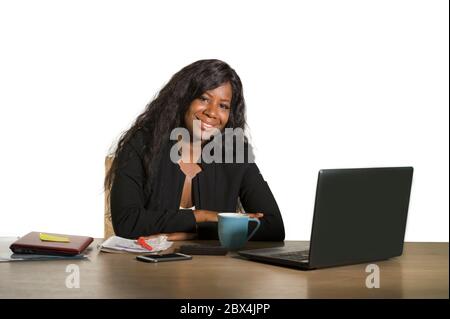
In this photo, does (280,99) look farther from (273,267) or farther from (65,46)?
(273,267)

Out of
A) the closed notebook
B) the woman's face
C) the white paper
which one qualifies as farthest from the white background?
the closed notebook

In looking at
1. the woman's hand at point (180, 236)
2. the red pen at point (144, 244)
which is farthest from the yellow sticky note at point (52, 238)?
the woman's hand at point (180, 236)

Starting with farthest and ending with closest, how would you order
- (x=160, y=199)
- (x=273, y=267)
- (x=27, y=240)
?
(x=160, y=199)
(x=27, y=240)
(x=273, y=267)

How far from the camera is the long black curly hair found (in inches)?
102

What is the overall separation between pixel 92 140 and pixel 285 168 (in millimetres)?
1302

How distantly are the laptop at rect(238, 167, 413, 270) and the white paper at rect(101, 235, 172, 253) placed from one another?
10.7 inches

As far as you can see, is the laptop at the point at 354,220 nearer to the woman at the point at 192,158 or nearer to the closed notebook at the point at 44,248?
the closed notebook at the point at 44,248

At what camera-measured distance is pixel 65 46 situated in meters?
4.46

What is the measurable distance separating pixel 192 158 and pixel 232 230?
891mm

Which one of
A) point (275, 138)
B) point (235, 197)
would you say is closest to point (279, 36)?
point (275, 138)

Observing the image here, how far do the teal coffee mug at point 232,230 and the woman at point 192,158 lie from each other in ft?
1.70

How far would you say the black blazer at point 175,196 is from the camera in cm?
226

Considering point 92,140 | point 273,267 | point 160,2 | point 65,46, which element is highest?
point 160,2

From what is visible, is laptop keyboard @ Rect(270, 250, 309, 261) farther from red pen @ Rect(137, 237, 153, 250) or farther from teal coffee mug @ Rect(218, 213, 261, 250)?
red pen @ Rect(137, 237, 153, 250)
